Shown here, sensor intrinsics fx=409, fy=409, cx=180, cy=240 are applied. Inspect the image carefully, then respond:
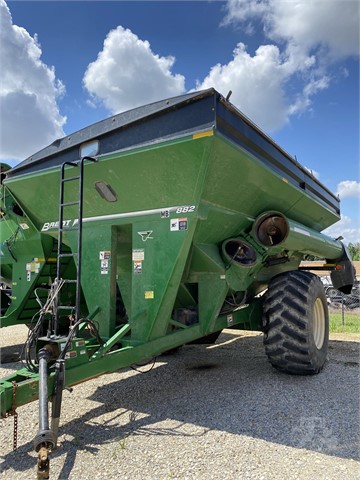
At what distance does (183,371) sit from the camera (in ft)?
17.1

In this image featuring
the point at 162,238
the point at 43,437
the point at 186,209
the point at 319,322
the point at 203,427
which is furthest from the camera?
the point at 319,322

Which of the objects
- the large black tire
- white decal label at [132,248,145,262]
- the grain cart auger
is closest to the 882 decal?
the grain cart auger

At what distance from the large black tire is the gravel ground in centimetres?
20

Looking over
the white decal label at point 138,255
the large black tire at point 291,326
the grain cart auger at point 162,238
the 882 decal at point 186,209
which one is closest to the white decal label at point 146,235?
the grain cart auger at point 162,238

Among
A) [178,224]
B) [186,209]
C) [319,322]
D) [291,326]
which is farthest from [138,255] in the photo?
[319,322]

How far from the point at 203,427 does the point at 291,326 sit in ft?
5.81

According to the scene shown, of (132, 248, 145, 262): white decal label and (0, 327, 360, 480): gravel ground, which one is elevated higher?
(132, 248, 145, 262): white decal label

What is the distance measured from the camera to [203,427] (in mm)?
3326

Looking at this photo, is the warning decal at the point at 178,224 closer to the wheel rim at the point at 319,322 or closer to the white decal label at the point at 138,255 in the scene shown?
the white decal label at the point at 138,255

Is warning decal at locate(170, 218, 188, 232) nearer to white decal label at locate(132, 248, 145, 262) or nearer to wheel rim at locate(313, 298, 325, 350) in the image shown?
white decal label at locate(132, 248, 145, 262)

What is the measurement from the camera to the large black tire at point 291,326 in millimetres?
4586

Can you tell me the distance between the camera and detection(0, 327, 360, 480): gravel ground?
269 centimetres

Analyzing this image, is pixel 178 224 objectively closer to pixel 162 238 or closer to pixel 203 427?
pixel 162 238

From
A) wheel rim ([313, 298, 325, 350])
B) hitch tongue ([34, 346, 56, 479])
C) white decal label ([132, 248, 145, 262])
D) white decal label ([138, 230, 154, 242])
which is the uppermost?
white decal label ([138, 230, 154, 242])
